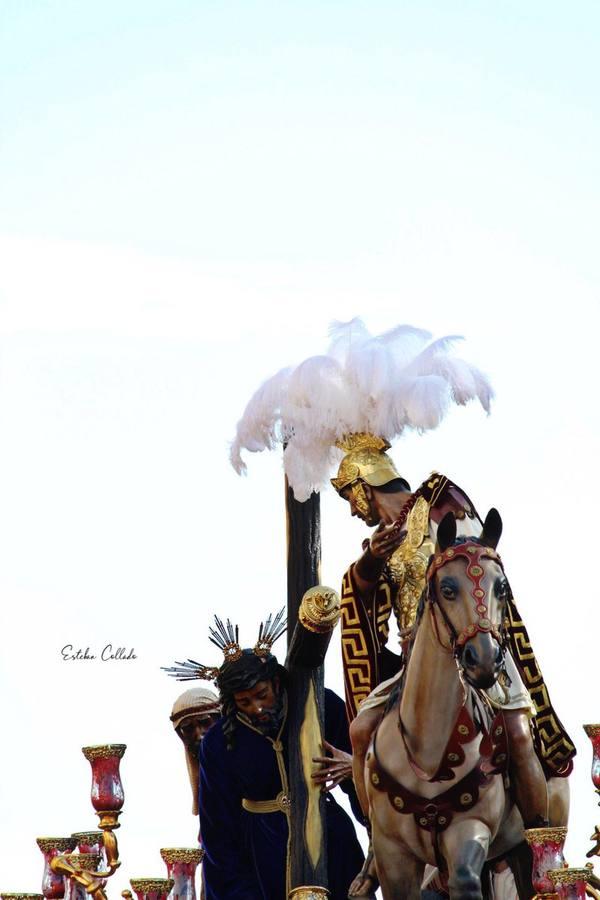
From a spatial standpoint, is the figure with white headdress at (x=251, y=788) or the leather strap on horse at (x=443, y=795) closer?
the leather strap on horse at (x=443, y=795)

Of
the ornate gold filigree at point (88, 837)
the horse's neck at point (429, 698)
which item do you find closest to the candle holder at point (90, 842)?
the ornate gold filigree at point (88, 837)

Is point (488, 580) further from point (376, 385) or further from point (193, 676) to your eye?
Answer: point (193, 676)

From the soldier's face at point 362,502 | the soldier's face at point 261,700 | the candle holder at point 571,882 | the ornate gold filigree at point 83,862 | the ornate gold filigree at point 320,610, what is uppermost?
the soldier's face at point 362,502

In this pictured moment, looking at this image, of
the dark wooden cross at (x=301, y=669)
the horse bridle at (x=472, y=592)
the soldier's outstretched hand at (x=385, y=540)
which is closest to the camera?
the horse bridle at (x=472, y=592)

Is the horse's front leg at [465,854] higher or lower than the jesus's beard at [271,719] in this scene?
lower

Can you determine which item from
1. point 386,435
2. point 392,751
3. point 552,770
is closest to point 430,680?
point 392,751

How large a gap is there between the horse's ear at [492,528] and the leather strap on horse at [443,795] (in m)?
0.92

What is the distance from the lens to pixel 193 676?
40.0ft

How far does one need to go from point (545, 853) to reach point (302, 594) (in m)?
2.56

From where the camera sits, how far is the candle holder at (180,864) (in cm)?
1068

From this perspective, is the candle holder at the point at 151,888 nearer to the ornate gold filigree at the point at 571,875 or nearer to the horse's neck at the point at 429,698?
the horse's neck at the point at 429,698

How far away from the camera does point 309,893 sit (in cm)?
1107

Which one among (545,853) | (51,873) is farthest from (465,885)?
(51,873)

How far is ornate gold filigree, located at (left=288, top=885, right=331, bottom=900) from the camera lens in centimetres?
1106
